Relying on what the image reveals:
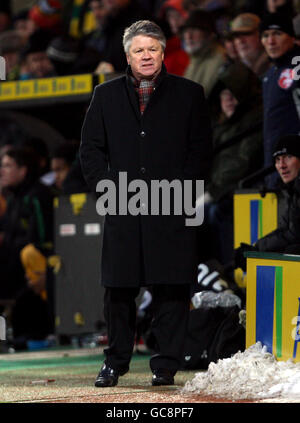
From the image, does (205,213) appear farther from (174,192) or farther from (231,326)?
(174,192)

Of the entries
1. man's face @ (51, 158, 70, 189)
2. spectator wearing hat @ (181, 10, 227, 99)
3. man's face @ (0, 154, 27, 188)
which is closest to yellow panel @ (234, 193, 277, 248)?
spectator wearing hat @ (181, 10, 227, 99)

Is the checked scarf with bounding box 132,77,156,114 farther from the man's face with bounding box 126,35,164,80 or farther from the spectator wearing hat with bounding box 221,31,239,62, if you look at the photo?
the spectator wearing hat with bounding box 221,31,239,62

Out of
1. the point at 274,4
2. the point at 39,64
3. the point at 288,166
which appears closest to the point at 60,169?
the point at 39,64

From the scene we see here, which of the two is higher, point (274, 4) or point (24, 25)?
point (24, 25)

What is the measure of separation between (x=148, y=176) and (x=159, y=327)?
84 cm

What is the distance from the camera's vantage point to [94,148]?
5785 millimetres

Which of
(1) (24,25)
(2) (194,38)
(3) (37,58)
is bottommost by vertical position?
(2) (194,38)

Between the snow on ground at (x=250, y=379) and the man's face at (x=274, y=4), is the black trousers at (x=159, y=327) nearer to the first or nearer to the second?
the snow on ground at (x=250, y=379)

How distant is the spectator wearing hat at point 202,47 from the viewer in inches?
355

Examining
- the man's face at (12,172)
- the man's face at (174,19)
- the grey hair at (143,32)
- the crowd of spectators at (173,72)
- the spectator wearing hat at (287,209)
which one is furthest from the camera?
the man's face at (12,172)

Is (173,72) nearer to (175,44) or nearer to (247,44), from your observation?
(175,44)

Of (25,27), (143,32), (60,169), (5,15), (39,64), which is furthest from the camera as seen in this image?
(5,15)

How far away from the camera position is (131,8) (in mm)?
10547

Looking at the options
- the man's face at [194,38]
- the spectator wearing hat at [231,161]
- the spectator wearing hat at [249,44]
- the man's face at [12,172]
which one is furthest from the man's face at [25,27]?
the spectator wearing hat at [231,161]
